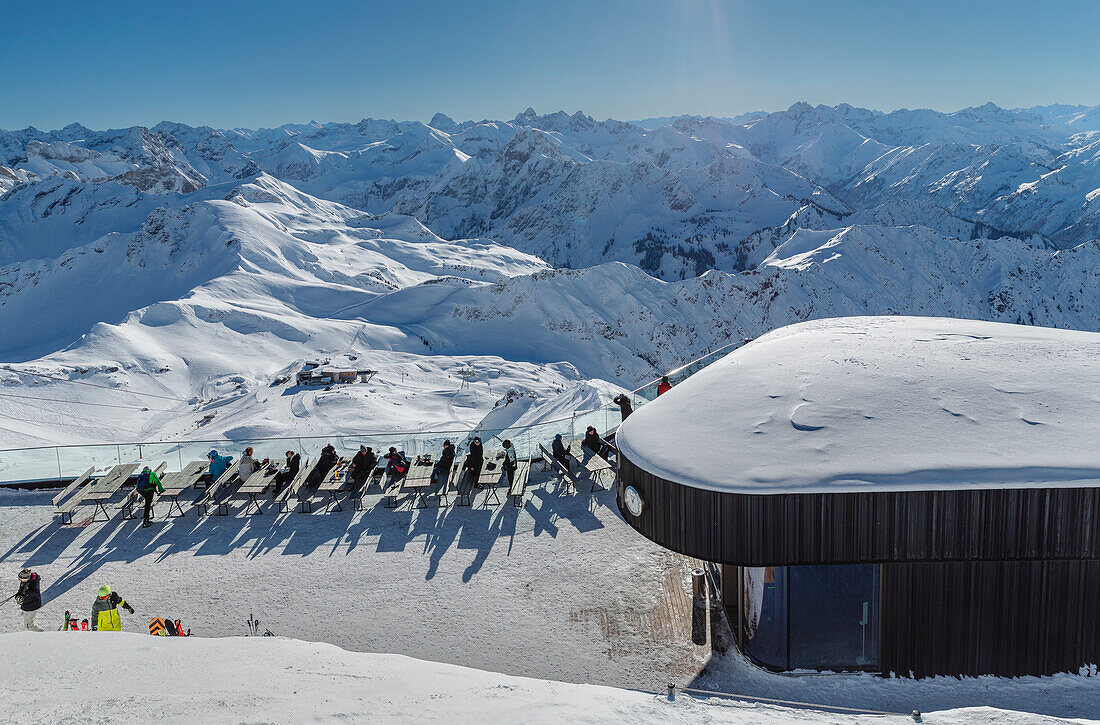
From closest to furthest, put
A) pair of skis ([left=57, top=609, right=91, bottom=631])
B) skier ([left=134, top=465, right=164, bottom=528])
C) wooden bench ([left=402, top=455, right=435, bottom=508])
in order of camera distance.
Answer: pair of skis ([left=57, top=609, right=91, bottom=631]) < skier ([left=134, top=465, right=164, bottom=528]) < wooden bench ([left=402, top=455, right=435, bottom=508])

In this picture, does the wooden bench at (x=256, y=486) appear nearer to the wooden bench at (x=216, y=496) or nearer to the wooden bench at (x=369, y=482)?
the wooden bench at (x=216, y=496)

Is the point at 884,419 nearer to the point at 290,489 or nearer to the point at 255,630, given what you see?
the point at 255,630

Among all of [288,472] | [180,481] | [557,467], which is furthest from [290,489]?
[557,467]

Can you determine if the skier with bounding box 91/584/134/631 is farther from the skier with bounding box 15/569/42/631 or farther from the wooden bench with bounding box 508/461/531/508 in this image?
the wooden bench with bounding box 508/461/531/508

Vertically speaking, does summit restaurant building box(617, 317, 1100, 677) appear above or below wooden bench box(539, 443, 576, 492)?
above

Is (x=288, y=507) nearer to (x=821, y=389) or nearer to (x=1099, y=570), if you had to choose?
(x=821, y=389)

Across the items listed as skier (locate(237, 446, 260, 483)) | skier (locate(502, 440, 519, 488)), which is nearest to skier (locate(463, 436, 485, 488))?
skier (locate(502, 440, 519, 488))
